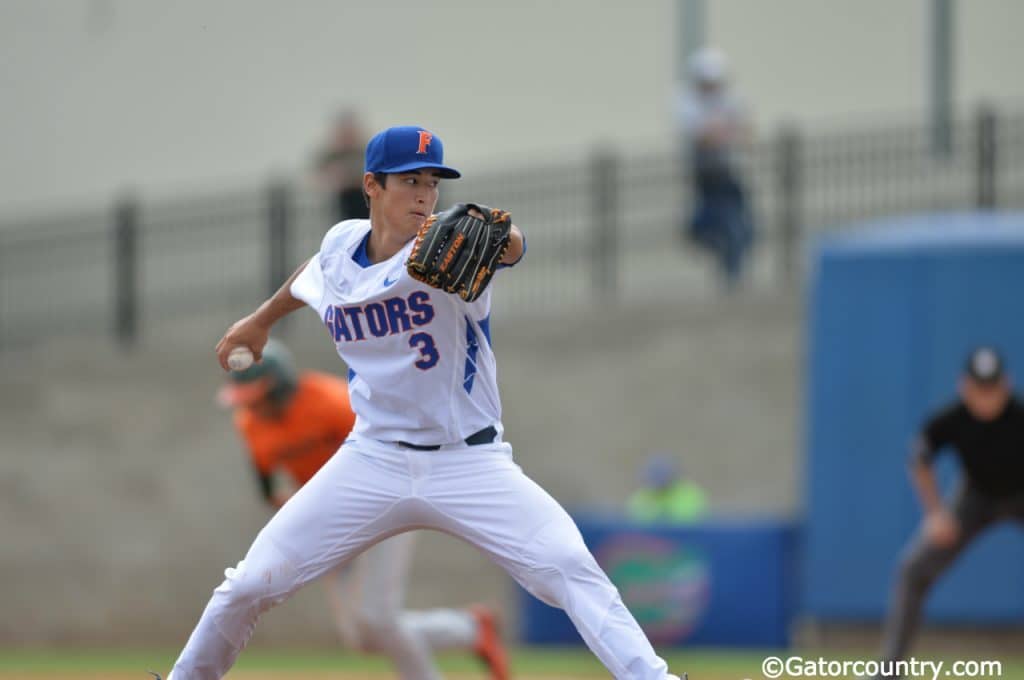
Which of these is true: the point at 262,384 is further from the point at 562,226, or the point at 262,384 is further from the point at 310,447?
the point at 562,226

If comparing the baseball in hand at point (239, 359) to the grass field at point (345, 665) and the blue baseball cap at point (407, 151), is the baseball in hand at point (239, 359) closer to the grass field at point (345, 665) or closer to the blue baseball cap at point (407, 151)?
the blue baseball cap at point (407, 151)

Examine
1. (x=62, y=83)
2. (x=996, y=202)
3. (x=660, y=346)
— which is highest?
(x=62, y=83)

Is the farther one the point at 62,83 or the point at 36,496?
the point at 62,83

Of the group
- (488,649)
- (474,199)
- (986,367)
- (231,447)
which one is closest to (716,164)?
(474,199)

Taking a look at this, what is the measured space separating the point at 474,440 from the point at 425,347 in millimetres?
391

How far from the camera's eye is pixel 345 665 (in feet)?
44.5

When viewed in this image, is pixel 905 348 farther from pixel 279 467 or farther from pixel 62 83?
pixel 62 83

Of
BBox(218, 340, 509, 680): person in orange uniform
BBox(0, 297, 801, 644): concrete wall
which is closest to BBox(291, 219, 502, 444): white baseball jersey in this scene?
BBox(218, 340, 509, 680): person in orange uniform

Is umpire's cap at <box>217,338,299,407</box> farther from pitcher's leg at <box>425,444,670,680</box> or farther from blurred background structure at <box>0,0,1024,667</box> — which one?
blurred background structure at <box>0,0,1024,667</box>

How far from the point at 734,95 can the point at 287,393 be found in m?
9.59

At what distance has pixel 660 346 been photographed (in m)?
16.3

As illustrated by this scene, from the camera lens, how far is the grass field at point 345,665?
38.1 feet

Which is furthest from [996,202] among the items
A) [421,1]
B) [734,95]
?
[421,1]

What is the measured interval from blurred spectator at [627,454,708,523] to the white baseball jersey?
8.36 meters
